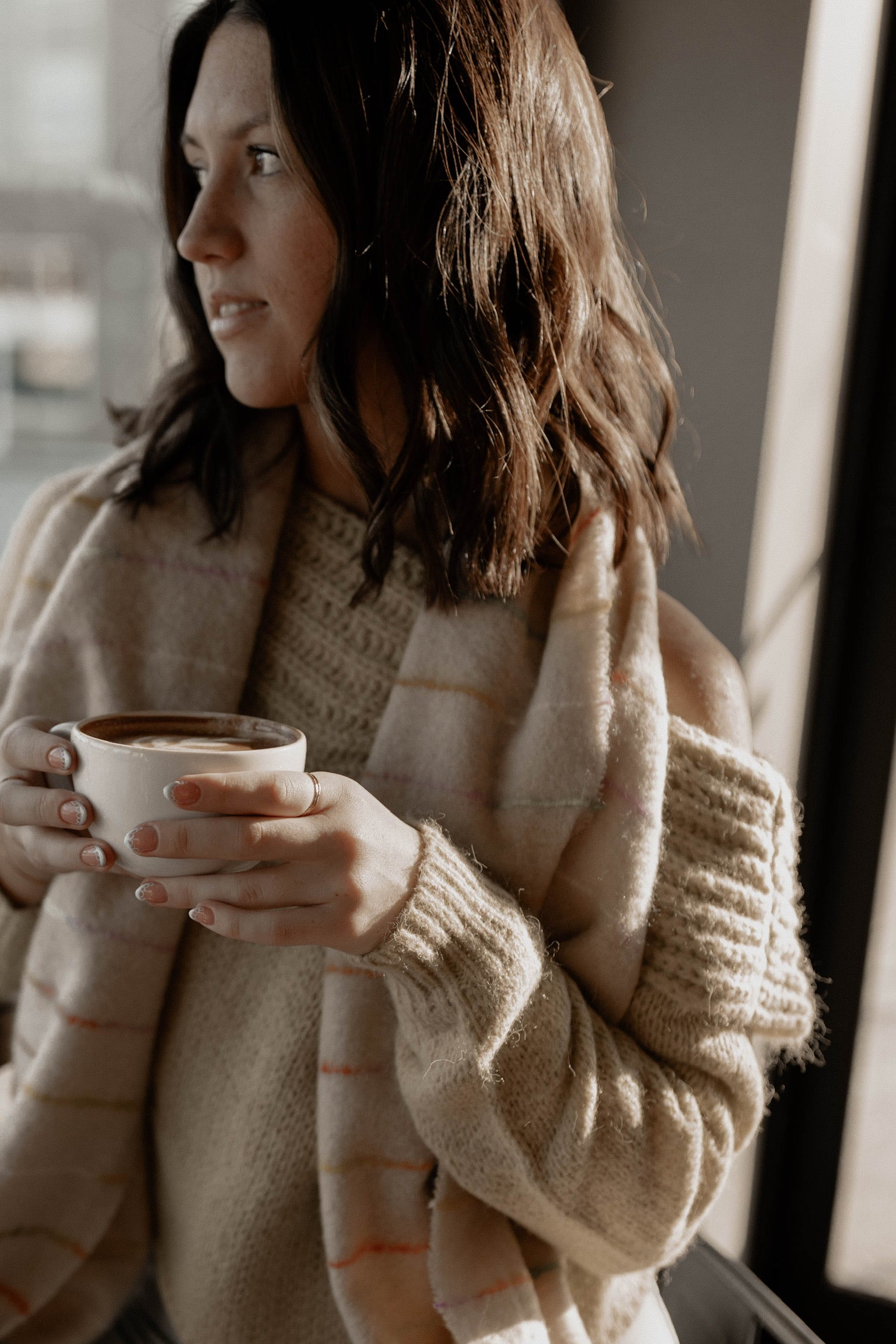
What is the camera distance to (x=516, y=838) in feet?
2.91

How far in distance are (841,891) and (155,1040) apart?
2.70ft

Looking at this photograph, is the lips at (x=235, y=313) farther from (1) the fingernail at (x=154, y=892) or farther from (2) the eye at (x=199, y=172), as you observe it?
(1) the fingernail at (x=154, y=892)

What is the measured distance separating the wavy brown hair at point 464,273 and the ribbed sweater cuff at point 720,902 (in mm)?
221

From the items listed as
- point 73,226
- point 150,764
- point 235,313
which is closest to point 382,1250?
point 150,764

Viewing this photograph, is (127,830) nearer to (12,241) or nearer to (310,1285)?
(310,1285)

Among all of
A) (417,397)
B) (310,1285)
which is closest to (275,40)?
(417,397)

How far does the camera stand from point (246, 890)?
2.16ft

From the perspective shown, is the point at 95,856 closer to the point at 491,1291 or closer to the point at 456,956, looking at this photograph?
the point at 456,956

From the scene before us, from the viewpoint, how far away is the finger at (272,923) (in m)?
0.67

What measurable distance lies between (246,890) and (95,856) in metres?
0.09

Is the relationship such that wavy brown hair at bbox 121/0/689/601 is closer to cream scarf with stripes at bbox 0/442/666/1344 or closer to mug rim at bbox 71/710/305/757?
cream scarf with stripes at bbox 0/442/666/1344

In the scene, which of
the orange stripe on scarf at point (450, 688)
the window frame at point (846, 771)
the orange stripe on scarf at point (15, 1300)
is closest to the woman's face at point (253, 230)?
the orange stripe on scarf at point (450, 688)

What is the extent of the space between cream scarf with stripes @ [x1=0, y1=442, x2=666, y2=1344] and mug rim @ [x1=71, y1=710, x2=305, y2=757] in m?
0.19

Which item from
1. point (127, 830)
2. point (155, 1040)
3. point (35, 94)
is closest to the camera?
point (127, 830)
